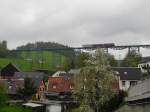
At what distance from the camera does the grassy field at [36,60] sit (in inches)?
5920

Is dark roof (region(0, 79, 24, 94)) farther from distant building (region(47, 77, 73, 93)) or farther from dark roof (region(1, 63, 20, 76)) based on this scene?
dark roof (region(1, 63, 20, 76))

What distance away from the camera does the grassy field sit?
150m

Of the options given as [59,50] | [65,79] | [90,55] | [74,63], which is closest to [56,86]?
[65,79]

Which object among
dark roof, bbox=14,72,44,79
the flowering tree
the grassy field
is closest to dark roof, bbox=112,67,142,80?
dark roof, bbox=14,72,44,79

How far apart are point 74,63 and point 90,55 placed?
80.3 m

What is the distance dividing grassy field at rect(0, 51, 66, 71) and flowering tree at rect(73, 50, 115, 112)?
300ft

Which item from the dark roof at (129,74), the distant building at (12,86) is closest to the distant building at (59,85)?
the distant building at (12,86)

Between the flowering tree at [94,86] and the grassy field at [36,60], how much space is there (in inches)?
3602

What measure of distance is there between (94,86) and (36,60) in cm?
11520

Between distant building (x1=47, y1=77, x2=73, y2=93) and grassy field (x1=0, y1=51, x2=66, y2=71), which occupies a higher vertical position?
grassy field (x1=0, y1=51, x2=66, y2=71)

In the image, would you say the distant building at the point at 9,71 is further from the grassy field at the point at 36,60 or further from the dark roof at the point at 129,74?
the dark roof at the point at 129,74

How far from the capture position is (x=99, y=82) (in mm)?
51375

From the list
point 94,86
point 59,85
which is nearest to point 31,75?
point 59,85

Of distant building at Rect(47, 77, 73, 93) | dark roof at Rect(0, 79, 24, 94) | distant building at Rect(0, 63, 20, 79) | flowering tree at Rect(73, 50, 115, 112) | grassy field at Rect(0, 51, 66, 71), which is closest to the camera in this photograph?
flowering tree at Rect(73, 50, 115, 112)
